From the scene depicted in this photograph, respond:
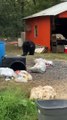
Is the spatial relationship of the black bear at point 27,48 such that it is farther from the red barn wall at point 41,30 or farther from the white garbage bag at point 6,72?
the white garbage bag at point 6,72

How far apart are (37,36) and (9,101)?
23.6 metres

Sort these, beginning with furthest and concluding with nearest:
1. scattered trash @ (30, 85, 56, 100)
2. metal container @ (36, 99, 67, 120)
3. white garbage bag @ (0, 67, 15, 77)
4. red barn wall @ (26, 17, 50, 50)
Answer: red barn wall @ (26, 17, 50, 50) < white garbage bag @ (0, 67, 15, 77) < scattered trash @ (30, 85, 56, 100) < metal container @ (36, 99, 67, 120)

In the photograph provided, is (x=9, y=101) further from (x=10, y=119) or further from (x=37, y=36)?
(x=37, y=36)

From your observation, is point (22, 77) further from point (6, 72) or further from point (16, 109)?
point (16, 109)

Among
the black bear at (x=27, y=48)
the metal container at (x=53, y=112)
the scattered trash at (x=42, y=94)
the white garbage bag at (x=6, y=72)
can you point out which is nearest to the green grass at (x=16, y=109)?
the scattered trash at (x=42, y=94)

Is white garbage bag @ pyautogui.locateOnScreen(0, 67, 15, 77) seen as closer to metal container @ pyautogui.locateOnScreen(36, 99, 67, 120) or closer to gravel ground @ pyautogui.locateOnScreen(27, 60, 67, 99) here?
gravel ground @ pyautogui.locateOnScreen(27, 60, 67, 99)

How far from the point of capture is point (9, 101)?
837 centimetres

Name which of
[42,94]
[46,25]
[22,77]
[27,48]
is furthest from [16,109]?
[46,25]

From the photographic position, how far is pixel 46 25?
2898 centimetres

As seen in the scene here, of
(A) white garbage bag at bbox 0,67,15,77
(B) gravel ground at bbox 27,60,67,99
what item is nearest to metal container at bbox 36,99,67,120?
(B) gravel ground at bbox 27,60,67,99

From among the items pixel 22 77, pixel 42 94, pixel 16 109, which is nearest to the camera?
pixel 16 109

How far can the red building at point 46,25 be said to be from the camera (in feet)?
92.4

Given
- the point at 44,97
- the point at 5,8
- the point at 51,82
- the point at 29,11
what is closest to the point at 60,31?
the point at 5,8

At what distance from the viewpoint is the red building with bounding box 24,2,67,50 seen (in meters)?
28.2
